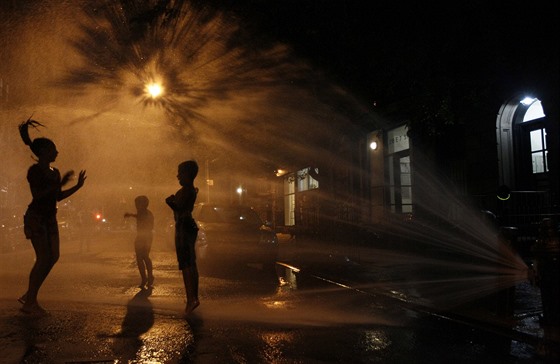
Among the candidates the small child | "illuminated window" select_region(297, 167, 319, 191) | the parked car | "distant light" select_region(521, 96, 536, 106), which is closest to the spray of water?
the parked car

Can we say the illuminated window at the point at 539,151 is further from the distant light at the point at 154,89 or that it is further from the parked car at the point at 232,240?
the distant light at the point at 154,89

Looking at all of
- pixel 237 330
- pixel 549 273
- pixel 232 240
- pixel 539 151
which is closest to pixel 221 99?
pixel 232 240

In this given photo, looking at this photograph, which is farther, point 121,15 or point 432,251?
point 432,251

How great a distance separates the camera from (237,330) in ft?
17.2

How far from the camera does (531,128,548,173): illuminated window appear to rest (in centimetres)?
1243

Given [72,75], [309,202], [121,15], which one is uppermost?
[72,75]

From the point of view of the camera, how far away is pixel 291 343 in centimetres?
479

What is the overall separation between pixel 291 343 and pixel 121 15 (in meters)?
7.65

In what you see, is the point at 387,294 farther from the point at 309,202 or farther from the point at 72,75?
the point at 309,202

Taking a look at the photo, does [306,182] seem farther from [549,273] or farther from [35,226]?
[549,273]

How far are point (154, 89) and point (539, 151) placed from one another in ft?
36.3

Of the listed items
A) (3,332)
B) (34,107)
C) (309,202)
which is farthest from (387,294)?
(34,107)

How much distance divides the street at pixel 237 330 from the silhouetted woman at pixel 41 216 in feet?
1.22

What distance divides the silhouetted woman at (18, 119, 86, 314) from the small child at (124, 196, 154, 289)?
238cm
